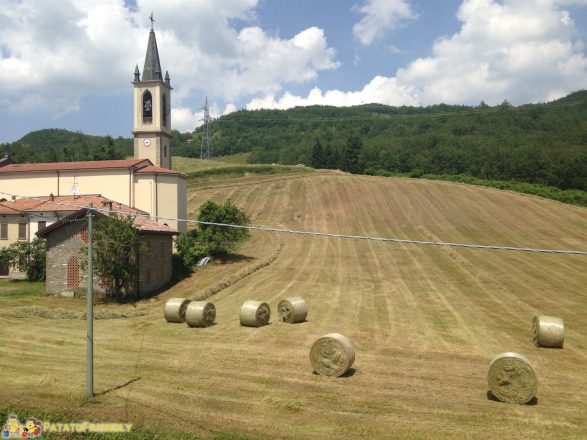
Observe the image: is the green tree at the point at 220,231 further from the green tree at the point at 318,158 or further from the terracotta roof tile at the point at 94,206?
the green tree at the point at 318,158

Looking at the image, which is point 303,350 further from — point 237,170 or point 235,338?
point 237,170

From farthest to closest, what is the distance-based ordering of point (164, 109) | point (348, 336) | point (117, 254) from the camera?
point (164, 109), point (117, 254), point (348, 336)

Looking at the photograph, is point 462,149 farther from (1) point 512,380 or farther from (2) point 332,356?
(1) point 512,380

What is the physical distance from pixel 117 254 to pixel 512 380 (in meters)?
28.2

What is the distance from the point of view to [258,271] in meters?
44.8

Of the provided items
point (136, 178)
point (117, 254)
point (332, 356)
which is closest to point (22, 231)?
point (136, 178)

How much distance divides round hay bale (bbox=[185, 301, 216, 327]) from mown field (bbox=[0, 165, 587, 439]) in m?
0.51

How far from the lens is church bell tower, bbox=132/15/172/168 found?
203 ft

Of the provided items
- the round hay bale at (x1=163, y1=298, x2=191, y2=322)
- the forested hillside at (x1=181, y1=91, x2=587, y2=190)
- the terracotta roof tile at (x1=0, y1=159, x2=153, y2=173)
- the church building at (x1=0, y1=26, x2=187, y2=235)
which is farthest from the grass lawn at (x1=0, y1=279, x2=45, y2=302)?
the forested hillside at (x1=181, y1=91, x2=587, y2=190)

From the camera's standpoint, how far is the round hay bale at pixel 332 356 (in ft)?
61.9

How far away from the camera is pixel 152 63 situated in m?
62.8

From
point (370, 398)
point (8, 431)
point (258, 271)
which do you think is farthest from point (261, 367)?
point (258, 271)

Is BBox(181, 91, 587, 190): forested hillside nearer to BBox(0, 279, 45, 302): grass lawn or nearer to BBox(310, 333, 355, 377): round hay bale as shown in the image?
BBox(0, 279, 45, 302): grass lawn

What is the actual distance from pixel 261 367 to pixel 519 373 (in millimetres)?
8763
